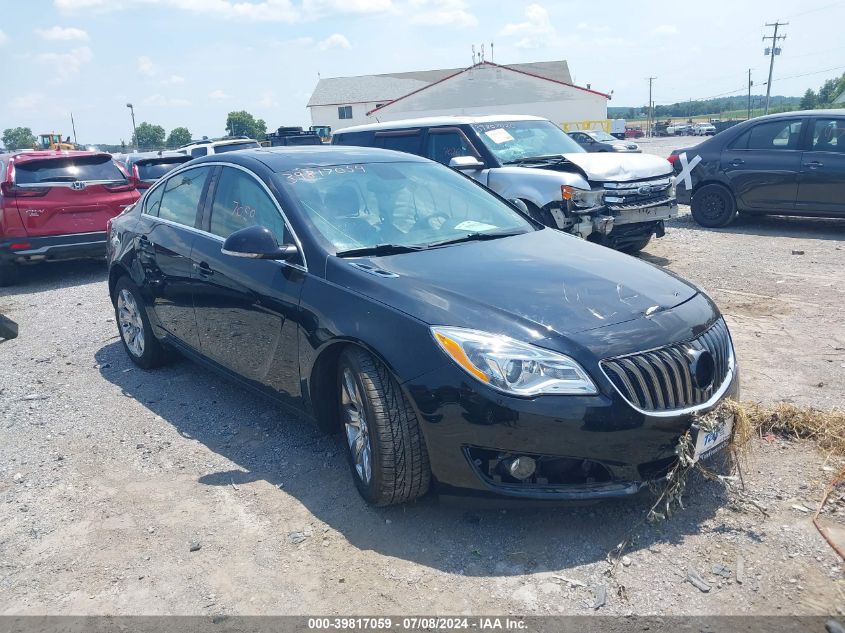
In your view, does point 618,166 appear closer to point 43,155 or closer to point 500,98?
point 43,155

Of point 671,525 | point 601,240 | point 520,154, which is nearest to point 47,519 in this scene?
point 671,525

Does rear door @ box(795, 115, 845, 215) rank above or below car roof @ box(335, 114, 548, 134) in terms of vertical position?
below

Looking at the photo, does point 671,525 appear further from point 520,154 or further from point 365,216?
point 520,154

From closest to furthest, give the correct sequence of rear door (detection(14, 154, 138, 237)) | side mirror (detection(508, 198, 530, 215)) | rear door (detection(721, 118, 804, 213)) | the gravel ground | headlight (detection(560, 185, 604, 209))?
the gravel ground
side mirror (detection(508, 198, 530, 215))
headlight (detection(560, 185, 604, 209))
rear door (detection(14, 154, 138, 237))
rear door (detection(721, 118, 804, 213))

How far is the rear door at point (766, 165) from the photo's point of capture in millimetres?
10125

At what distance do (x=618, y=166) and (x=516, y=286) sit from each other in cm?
533

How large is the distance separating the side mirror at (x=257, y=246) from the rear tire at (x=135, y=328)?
2.03m

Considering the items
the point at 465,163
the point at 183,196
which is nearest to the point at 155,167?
the point at 465,163

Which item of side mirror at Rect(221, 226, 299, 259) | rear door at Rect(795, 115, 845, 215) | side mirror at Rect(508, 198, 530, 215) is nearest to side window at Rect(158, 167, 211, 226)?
side mirror at Rect(221, 226, 299, 259)

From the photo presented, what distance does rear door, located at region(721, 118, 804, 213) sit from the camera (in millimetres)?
10125

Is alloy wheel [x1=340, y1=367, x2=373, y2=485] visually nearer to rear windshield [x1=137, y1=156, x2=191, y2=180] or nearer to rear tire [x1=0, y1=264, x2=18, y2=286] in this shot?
rear tire [x1=0, y1=264, x2=18, y2=286]

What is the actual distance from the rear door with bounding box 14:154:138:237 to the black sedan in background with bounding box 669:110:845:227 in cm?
827

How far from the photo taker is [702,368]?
3.27m

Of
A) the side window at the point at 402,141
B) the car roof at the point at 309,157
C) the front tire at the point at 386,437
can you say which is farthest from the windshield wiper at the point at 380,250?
the side window at the point at 402,141
